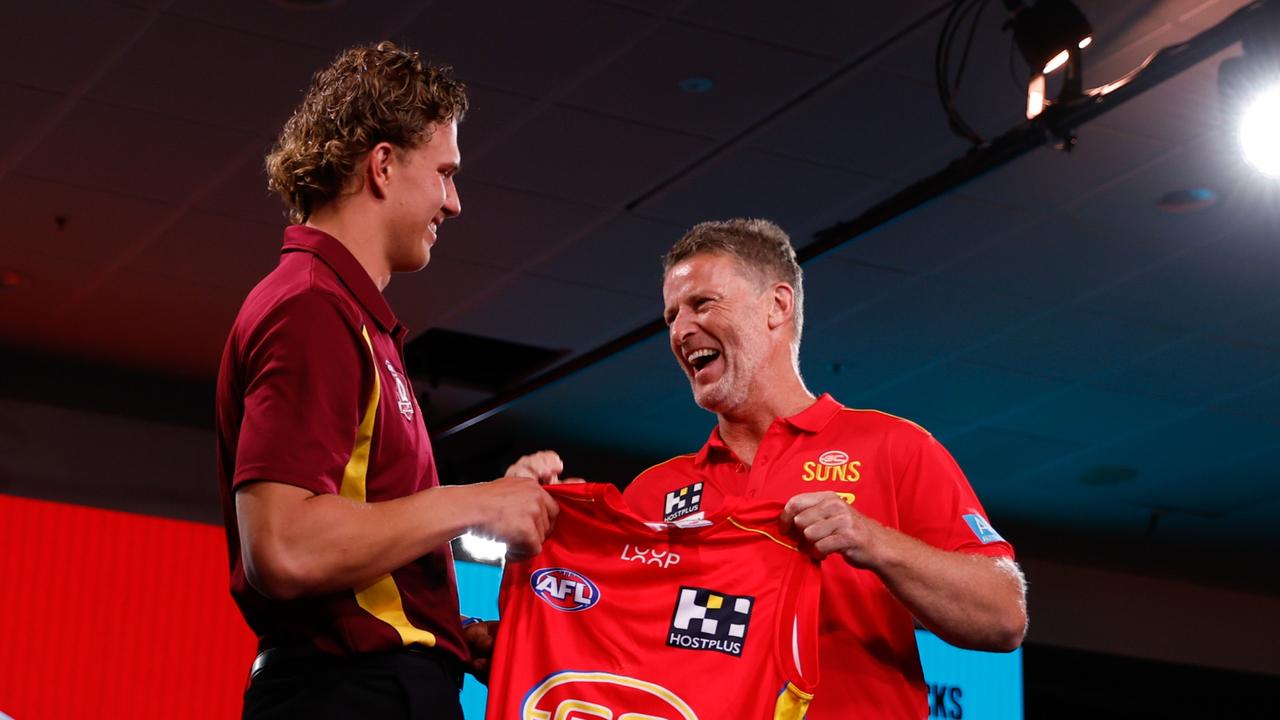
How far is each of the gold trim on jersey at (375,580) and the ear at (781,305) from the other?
1.29 metres

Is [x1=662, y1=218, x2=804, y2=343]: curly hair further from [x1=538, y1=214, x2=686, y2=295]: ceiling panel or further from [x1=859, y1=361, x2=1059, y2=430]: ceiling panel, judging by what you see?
[x1=859, y1=361, x2=1059, y2=430]: ceiling panel

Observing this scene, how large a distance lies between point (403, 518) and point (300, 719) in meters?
0.27

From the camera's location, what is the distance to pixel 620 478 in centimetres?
1004

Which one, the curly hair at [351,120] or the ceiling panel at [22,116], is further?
the ceiling panel at [22,116]

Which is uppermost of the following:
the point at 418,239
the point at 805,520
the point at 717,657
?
the point at 418,239

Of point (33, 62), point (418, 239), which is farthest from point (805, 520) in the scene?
point (33, 62)

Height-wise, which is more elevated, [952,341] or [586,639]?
[952,341]

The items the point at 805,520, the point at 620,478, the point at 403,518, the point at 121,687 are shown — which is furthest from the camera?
the point at 620,478

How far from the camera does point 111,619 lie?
7086 millimetres

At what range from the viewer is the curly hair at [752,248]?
3.03 meters

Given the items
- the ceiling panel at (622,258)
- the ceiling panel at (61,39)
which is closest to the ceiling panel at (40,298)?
the ceiling panel at (61,39)

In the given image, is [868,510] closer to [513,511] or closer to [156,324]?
[513,511]

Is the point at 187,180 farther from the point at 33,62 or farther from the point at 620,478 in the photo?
the point at 620,478

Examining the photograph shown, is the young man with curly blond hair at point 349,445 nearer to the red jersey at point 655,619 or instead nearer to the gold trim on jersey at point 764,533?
the red jersey at point 655,619
